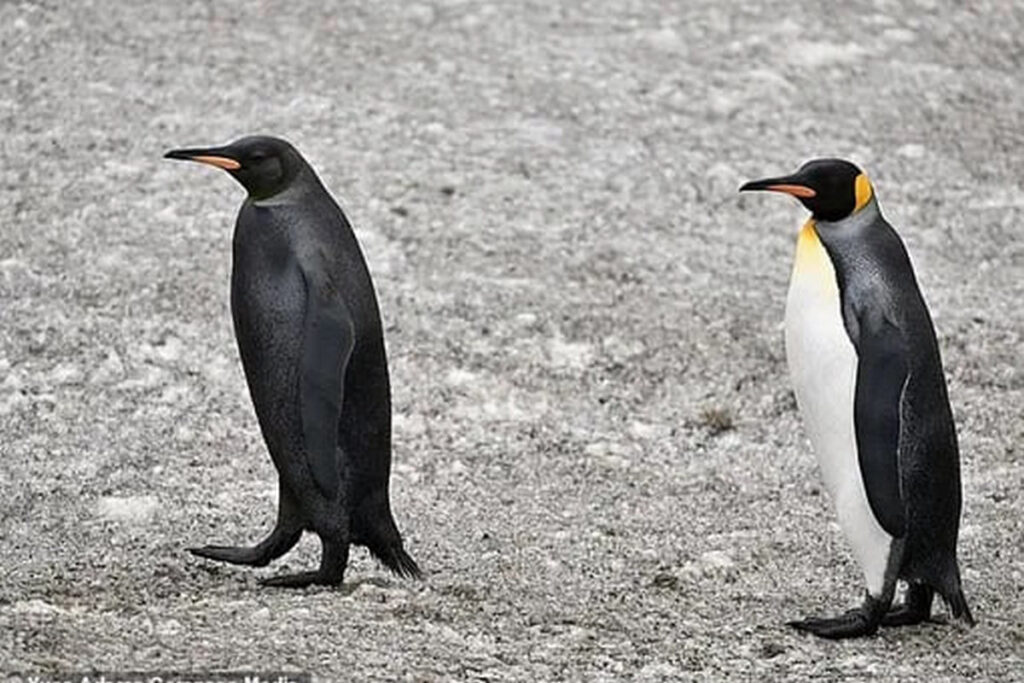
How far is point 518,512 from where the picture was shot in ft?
18.7

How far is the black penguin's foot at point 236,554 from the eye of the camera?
476 cm

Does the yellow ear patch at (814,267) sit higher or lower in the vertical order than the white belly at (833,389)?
higher

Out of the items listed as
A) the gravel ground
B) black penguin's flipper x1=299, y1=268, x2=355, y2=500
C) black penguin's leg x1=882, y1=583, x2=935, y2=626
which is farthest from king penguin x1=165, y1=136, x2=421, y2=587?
black penguin's leg x1=882, y1=583, x2=935, y2=626

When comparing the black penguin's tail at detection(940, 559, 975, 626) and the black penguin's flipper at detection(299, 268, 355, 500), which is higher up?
the black penguin's flipper at detection(299, 268, 355, 500)

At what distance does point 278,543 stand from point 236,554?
0.11 metres

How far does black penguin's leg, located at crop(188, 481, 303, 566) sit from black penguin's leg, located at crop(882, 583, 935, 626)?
1353mm

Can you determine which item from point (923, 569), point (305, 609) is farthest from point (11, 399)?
point (923, 569)

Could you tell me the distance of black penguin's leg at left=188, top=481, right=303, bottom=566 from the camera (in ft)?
15.4

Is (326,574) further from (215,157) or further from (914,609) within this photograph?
(914,609)

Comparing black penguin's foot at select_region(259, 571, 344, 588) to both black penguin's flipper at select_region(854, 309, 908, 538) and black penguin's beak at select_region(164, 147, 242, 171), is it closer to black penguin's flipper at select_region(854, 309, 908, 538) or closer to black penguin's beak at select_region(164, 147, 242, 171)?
black penguin's beak at select_region(164, 147, 242, 171)

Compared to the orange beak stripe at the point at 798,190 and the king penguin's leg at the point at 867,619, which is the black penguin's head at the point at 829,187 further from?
the king penguin's leg at the point at 867,619

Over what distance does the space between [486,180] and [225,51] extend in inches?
63.6

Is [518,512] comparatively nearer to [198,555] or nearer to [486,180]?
[198,555]

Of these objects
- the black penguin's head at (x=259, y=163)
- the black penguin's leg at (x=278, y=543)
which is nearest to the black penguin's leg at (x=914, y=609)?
the black penguin's leg at (x=278, y=543)
